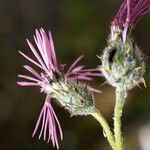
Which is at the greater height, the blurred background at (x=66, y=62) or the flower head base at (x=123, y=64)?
the blurred background at (x=66, y=62)

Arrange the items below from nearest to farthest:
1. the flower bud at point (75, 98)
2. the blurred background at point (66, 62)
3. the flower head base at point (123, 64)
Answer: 1. the flower head base at point (123, 64)
2. the flower bud at point (75, 98)
3. the blurred background at point (66, 62)

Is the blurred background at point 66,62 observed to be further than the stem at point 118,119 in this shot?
Yes

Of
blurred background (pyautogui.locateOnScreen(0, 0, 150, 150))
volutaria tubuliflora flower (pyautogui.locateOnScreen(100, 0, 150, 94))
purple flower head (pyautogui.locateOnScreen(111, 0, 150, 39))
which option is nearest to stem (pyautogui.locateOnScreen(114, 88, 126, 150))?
volutaria tubuliflora flower (pyautogui.locateOnScreen(100, 0, 150, 94))

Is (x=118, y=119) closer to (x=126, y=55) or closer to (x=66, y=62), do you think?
(x=126, y=55)

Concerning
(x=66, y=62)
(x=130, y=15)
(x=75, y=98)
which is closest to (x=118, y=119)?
(x=75, y=98)

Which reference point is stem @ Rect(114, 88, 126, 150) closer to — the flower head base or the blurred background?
the flower head base

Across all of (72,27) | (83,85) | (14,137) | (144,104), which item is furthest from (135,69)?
(72,27)

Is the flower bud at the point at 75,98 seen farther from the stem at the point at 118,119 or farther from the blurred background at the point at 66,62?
the blurred background at the point at 66,62

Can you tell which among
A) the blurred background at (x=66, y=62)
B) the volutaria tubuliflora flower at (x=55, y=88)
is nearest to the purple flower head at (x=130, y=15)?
the volutaria tubuliflora flower at (x=55, y=88)
